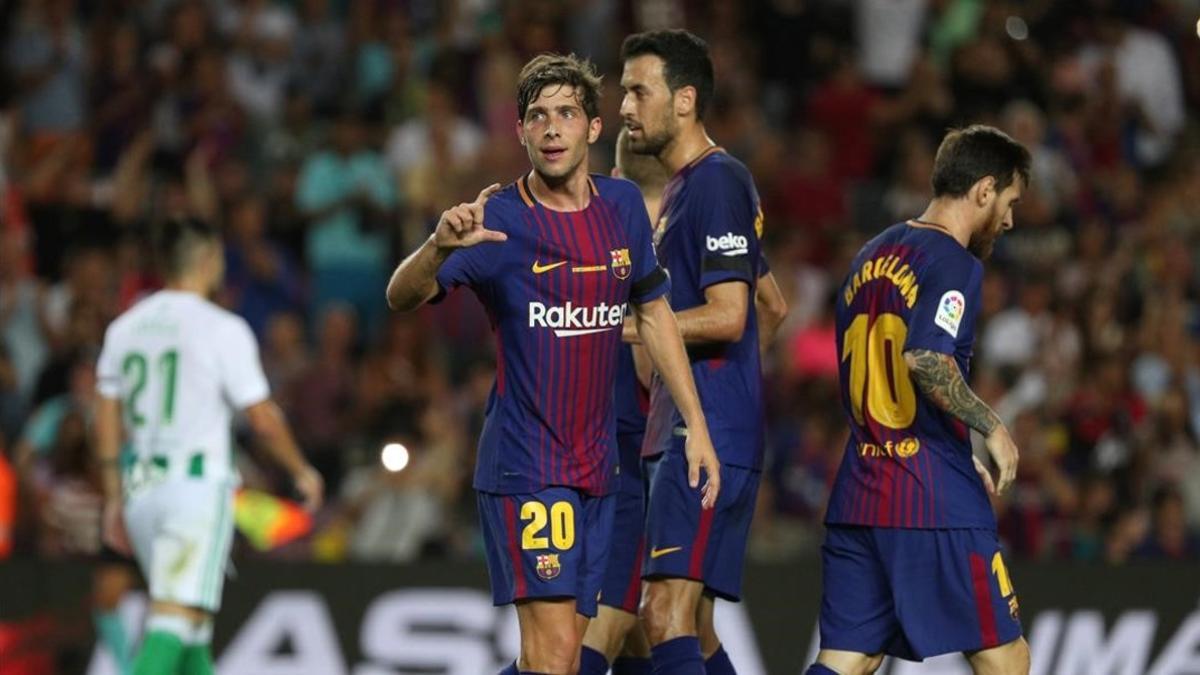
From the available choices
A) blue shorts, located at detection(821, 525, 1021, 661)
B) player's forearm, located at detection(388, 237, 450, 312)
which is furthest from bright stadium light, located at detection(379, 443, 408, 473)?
player's forearm, located at detection(388, 237, 450, 312)

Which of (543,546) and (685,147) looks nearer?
(543,546)

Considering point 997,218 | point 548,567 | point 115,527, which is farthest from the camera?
point 115,527

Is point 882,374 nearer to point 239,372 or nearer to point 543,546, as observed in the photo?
point 543,546

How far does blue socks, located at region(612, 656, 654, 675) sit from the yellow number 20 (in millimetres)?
1370

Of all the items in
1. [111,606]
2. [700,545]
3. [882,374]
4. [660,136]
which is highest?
[660,136]

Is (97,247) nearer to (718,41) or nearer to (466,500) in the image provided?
(466,500)

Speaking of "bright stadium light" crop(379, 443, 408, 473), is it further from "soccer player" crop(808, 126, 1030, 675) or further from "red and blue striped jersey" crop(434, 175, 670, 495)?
"red and blue striped jersey" crop(434, 175, 670, 495)

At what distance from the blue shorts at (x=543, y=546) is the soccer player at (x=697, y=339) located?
0.55 meters

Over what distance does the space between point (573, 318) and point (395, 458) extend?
5363 mm

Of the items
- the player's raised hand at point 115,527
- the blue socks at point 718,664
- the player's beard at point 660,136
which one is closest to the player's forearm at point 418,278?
the player's beard at point 660,136

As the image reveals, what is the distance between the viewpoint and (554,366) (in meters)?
6.88

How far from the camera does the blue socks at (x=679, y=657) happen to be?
7270 millimetres

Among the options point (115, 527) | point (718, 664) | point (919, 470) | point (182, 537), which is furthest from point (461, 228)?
point (115, 527)

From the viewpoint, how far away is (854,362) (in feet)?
24.7
